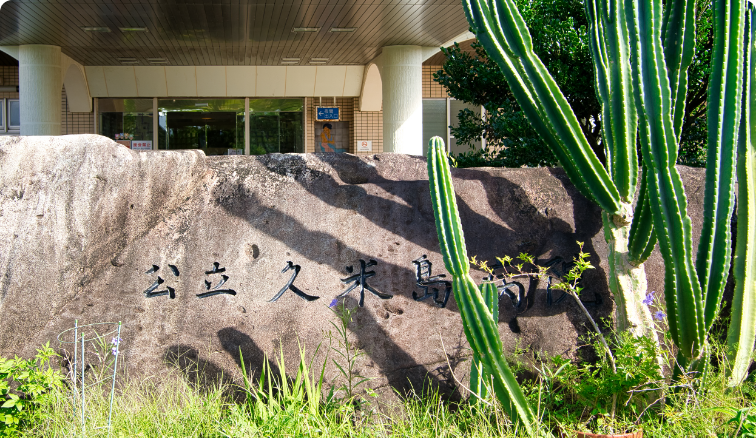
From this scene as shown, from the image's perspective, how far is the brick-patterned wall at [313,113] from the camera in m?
14.6

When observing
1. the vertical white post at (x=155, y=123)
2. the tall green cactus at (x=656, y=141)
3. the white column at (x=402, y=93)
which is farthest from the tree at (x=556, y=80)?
the vertical white post at (x=155, y=123)

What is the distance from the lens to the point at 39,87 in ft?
37.2

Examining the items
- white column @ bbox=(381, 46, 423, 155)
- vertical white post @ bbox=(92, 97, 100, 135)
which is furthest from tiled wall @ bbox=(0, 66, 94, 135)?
white column @ bbox=(381, 46, 423, 155)

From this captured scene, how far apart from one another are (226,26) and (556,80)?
7174 millimetres

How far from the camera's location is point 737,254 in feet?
9.16

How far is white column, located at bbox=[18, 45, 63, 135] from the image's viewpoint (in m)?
11.2

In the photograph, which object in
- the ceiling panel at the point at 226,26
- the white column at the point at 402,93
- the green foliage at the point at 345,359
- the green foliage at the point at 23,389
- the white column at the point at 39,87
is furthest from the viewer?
the white column at the point at 402,93

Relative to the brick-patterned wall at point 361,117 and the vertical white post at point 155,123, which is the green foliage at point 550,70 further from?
the vertical white post at point 155,123

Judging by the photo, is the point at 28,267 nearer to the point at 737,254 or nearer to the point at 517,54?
the point at 517,54

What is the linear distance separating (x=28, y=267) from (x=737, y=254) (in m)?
3.73

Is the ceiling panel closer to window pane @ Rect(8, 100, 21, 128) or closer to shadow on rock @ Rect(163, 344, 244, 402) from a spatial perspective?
window pane @ Rect(8, 100, 21, 128)

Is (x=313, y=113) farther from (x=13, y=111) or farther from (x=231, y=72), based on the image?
(x=13, y=111)

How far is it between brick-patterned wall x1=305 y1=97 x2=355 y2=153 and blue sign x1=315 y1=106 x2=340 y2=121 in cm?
21

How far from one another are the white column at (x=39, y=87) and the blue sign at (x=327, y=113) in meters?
5.73
